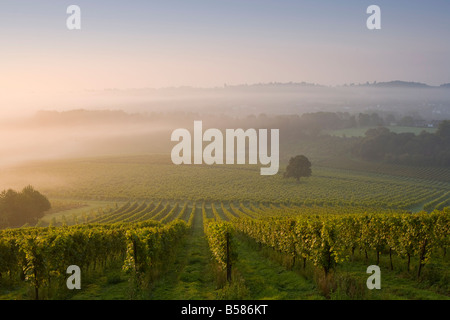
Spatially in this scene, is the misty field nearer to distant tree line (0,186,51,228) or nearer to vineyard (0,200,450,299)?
vineyard (0,200,450,299)

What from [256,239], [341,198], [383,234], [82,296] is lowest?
[341,198]

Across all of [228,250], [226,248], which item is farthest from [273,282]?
[226,248]

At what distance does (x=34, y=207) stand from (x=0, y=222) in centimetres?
623

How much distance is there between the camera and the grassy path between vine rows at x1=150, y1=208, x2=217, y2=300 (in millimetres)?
17359

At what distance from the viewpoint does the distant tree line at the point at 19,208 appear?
213 ft

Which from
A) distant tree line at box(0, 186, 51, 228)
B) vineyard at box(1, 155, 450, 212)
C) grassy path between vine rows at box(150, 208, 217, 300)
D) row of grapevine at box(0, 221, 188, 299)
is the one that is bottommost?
vineyard at box(1, 155, 450, 212)

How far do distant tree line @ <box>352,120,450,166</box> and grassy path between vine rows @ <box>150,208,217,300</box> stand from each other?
156m

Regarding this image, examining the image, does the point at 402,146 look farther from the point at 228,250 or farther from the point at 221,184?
the point at 228,250

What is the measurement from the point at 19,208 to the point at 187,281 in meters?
60.0

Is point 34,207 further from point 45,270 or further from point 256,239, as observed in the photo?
point 45,270

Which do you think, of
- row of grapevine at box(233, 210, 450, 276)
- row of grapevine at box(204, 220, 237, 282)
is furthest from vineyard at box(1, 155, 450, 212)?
row of grapevine at box(204, 220, 237, 282)

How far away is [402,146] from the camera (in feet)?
587
